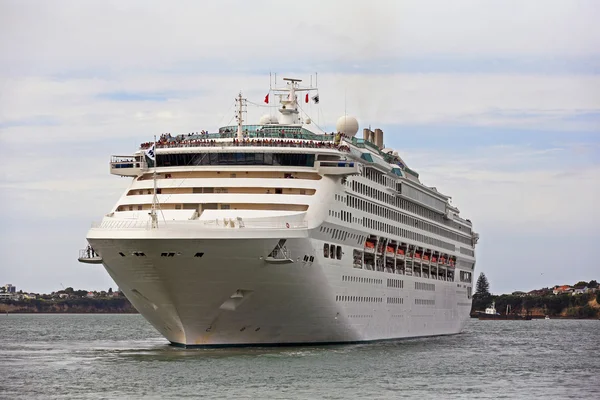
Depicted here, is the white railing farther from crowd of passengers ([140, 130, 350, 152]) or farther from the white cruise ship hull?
crowd of passengers ([140, 130, 350, 152])

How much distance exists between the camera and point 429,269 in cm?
7912

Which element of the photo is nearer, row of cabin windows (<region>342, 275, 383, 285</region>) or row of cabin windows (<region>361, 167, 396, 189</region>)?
row of cabin windows (<region>342, 275, 383, 285</region>)

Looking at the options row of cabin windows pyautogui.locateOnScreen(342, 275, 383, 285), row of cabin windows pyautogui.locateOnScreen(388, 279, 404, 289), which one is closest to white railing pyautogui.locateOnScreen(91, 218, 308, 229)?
row of cabin windows pyautogui.locateOnScreen(342, 275, 383, 285)

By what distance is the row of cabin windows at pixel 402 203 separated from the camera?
202ft

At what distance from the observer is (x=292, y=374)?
44188mm

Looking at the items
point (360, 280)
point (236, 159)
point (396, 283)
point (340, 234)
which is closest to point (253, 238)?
point (236, 159)

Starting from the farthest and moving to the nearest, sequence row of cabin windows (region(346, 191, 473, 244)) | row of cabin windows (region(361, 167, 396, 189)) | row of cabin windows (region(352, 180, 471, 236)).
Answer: row of cabin windows (region(361, 167, 396, 189)) < row of cabin windows (region(352, 180, 471, 236)) < row of cabin windows (region(346, 191, 473, 244))

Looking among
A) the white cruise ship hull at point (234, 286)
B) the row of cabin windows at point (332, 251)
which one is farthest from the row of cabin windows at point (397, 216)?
the white cruise ship hull at point (234, 286)

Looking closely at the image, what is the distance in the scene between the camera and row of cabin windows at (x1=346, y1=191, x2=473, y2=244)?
60250 mm

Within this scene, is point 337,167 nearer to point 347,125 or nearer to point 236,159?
point 236,159

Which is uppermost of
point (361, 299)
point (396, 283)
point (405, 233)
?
point (405, 233)

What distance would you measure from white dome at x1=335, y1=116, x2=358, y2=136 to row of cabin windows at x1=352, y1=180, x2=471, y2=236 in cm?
504

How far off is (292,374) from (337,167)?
48.0ft

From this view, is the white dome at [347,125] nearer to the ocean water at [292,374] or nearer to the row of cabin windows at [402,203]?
the row of cabin windows at [402,203]
